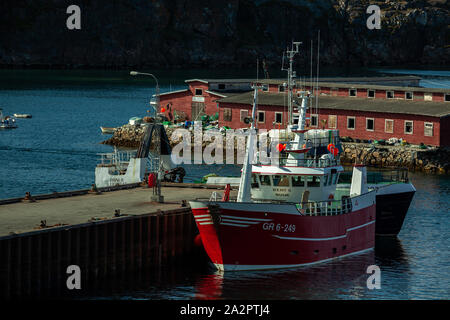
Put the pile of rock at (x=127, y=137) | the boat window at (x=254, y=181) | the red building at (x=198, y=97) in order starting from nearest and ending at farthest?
1. the boat window at (x=254, y=181)
2. the pile of rock at (x=127, y=137)
3. the red building at (x=198, y=97)

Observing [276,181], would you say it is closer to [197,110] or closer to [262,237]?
[262,237]

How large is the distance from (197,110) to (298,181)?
5799 centimetres

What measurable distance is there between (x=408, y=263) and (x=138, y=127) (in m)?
56.9

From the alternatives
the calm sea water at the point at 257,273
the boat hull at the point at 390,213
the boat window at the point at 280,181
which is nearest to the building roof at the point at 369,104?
the calm sea water at the point at 257,273

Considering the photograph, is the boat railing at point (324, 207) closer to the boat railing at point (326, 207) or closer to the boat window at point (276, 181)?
the boat railing at point (326, 207)

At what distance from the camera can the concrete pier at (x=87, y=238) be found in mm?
40125

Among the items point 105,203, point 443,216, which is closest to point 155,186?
point 105,203

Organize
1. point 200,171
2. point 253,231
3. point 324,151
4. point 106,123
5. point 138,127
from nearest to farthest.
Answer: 1. point 253,231
2. point 324,151
3. point 200,171
4. point 138,127
5. point 106,123

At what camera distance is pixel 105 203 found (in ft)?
163

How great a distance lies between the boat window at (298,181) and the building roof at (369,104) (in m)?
37.2

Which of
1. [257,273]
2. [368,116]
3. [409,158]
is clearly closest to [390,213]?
[257,273]

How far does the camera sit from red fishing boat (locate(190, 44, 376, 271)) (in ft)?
148

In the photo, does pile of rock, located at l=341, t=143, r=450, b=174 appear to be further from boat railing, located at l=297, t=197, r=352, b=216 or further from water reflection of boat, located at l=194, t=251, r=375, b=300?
water reflection of boat, located at l=194, t=251, r=375, b=300
